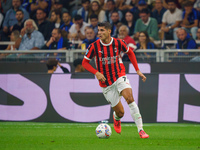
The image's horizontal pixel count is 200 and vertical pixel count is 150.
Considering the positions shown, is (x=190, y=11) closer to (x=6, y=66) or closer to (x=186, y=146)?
(x=6, y=66)

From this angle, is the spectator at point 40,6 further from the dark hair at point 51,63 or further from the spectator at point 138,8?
the dark hair at point 51,63

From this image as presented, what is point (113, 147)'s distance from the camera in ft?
21.3

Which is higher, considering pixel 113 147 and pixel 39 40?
pixel 39 40

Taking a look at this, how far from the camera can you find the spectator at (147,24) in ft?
46.7

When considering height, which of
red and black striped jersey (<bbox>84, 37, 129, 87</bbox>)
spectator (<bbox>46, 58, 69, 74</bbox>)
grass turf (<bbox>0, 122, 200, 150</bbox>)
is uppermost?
red and black striped jersey (<bbox>84, 37, 129, 87</bbox>)

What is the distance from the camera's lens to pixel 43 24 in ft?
51.6

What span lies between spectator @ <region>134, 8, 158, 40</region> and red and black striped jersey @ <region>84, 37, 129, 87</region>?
235 inches

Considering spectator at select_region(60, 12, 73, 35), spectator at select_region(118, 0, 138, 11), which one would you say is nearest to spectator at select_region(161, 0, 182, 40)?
spectator at select_region(118, 0, 138, 11)

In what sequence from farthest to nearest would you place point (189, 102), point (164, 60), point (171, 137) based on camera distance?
point (164, 60)
point (189, 102)
point (171, 137)

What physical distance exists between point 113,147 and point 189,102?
4966 mm

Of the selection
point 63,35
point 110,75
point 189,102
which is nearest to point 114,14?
point 63,35

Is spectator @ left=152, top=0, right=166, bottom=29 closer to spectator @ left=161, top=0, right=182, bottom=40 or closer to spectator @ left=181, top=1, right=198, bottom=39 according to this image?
spectator @ left=161, top=0, right=182, bottom=40

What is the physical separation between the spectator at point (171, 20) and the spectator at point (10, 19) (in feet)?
18.0

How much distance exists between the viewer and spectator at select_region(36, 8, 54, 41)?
50.7 ft
